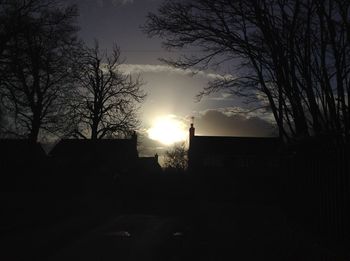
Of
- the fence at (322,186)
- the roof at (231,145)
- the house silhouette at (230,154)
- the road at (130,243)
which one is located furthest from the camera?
the roof at (231,145)

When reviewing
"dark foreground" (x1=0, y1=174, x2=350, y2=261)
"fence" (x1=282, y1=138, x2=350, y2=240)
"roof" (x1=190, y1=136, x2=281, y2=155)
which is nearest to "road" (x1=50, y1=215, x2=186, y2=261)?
"dark foreground" (x1=0, y1=174, x2=350, y2=261)

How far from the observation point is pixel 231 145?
2222 inches

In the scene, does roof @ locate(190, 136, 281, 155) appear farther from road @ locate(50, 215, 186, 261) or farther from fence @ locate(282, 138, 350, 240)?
fence @ locate(282, 138, 350, 240)

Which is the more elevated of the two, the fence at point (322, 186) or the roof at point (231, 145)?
the roof at point (231, 145)

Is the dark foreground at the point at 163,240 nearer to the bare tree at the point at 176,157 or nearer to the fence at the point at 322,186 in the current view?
the fence at the point at 322,186

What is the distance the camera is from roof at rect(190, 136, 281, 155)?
182 feet

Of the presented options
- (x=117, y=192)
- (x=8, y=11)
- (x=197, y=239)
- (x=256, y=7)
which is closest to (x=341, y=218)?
(x=197, y=239)

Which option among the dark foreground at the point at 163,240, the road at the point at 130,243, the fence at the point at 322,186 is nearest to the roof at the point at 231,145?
the dark foreground at the point at 163,240

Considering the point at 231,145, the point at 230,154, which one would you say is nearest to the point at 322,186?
the point at 230,154

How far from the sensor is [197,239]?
1121cm

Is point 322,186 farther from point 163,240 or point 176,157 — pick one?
point 176,157

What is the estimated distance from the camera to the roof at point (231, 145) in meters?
55.3

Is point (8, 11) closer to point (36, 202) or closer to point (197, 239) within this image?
point (36, 202)

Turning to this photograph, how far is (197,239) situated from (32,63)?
34.0 feet
